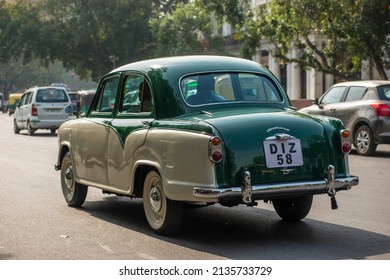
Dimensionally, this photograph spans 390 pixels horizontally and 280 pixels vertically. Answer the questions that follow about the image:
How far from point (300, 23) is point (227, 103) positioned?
27473 mm

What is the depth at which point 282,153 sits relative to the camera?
841 cm

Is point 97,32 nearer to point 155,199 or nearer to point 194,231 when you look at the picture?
point 194,231

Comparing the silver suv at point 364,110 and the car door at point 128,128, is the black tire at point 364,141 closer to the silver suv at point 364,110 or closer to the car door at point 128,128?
the silver suv at point 364,110

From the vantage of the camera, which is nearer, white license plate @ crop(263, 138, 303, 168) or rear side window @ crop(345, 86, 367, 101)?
white license plate @ crop(263, 138, 303, 168)

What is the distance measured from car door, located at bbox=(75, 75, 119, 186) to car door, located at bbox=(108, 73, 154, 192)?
0.58 feet

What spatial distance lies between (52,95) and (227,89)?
80.2 ft

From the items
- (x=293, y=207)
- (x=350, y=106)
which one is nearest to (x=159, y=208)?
(x=293, y=207)

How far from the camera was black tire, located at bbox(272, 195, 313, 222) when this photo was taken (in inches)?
382

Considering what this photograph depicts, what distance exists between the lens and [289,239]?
341 inches

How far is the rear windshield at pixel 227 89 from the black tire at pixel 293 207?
1045 mm

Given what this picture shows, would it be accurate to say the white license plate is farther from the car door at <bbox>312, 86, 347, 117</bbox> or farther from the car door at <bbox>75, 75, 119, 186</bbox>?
the car door at <bbox>312, 86, 347, 117</bbox>

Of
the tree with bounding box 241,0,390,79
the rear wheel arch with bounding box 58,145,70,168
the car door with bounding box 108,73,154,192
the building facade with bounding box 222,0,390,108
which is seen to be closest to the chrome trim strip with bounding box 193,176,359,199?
the car door with bounding box 108,73,154,192

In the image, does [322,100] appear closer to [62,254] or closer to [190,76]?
[190,76]

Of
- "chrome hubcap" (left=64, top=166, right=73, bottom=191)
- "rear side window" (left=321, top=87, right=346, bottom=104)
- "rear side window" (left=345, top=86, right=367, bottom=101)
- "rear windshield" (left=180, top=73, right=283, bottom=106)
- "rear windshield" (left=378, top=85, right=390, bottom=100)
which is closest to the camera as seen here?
"rear windshield" (left=180, top=73, right=283, bottom=106)
